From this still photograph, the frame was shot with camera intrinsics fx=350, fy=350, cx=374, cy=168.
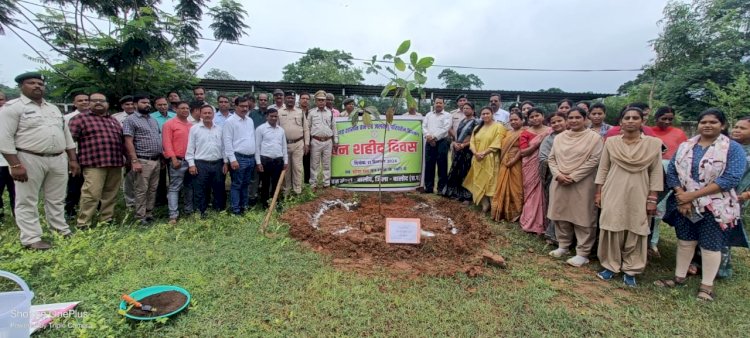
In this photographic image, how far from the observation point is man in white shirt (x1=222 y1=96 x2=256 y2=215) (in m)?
4.95

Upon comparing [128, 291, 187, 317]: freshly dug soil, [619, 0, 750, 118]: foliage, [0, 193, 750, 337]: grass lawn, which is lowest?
[0, 193, 750, 337]: grass lawn

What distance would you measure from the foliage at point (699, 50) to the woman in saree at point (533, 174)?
623 inches

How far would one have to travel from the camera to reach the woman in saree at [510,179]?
4941 millimetres

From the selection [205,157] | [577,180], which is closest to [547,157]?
[577,180]

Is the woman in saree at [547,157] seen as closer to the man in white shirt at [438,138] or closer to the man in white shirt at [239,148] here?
the man in white shirt at [438,138]

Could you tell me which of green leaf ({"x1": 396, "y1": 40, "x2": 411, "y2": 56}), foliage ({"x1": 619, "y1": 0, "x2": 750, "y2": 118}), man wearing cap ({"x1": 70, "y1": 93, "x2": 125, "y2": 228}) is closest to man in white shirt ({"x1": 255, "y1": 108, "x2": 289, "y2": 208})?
man wearing cap ({"x1": 70, "y1": 93, "x2": 125, "y2": 228})

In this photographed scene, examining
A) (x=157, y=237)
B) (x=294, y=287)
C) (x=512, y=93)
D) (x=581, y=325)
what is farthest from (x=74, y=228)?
(x=512, y=93)

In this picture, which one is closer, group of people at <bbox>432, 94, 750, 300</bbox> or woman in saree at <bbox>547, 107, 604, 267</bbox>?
group of people at <bbox>432, 94, 750, 300</bbox>

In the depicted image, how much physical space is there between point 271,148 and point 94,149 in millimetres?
2161

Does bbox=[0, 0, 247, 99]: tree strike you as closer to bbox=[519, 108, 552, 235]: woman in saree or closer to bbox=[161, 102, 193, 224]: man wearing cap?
bbox=[161, 102, 193, 224]: man wearing cap

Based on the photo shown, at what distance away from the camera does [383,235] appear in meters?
4.41

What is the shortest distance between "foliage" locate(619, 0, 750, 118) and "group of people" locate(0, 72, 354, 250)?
17595 mm

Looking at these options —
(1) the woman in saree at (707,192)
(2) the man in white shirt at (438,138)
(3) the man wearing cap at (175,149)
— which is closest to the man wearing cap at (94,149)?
(3) the man wearing cap at (175,149)

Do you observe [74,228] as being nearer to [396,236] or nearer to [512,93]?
[396,236]
